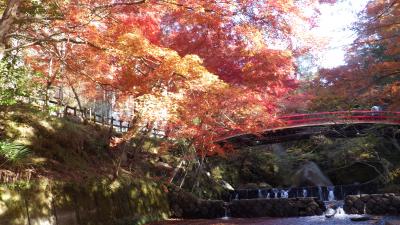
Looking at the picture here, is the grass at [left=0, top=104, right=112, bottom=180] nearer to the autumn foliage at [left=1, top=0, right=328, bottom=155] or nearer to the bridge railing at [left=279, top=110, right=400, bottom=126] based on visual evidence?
the autumn foliage at [left=1, top=0, right=328, bottom=155]

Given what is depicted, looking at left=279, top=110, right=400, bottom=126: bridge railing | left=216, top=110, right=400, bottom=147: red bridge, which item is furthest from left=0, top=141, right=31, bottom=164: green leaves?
left=279, top=110, right=400, bottom=126: bridge railing

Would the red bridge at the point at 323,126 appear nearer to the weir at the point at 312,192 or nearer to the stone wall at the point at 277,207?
the weir at the point at 312,192

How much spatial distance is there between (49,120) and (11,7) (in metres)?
5.73

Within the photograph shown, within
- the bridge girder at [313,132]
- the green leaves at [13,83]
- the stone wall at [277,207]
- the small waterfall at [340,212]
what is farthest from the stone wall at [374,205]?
the green leaves at [13,83]

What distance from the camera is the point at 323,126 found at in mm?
21906

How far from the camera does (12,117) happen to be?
36.0 ft

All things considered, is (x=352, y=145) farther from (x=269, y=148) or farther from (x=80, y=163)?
(x=80, y=163)

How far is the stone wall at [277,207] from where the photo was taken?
1564cm

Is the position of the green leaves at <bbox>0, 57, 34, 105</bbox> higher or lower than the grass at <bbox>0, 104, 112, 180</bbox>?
higher

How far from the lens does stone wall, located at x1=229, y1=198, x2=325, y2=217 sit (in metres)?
15.6

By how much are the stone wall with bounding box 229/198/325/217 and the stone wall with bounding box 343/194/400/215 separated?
4.06ft

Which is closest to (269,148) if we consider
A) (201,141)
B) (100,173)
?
(201,141)

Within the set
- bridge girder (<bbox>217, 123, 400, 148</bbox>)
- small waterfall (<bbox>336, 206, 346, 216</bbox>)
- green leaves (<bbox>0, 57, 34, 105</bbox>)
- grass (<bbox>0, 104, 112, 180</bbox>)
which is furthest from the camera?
bridge girder (<bbox>217, 123, 400, 148</bbox>)

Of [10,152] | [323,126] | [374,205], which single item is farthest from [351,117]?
[10,152]
